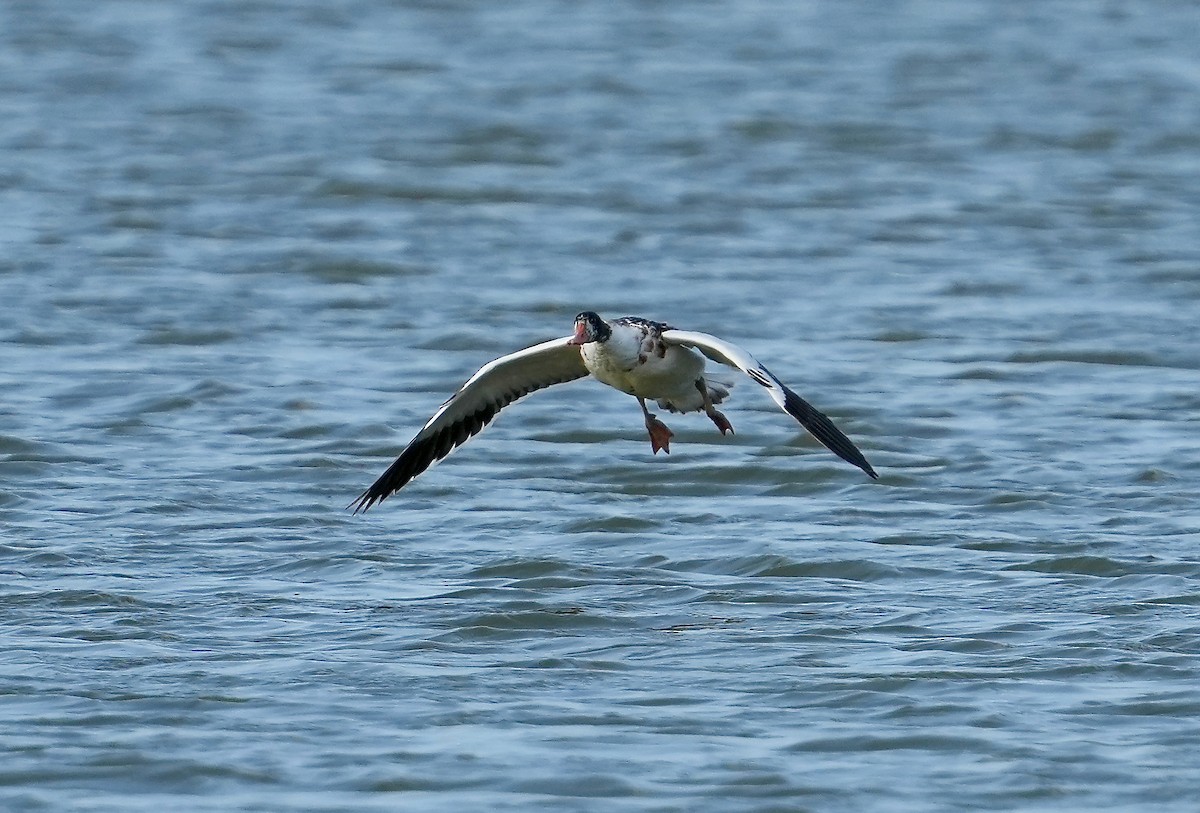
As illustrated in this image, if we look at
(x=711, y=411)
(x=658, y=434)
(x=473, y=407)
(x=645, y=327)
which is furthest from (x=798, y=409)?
(x=473, y=407)

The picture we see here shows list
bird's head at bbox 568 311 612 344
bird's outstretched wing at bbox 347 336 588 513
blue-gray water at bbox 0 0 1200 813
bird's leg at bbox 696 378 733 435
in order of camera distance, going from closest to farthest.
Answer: blue-gray water at bbox 0 0 1200 813
bird's head at bbox 568 311 612 344
bird's leg at bbox 696 378 733 435
bird's outstretched wing at bbox 347 336 588 513

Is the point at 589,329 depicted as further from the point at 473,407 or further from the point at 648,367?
the point at 473,407

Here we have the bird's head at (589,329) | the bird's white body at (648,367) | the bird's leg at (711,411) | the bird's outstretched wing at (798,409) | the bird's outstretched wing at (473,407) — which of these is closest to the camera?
the bird's outstretched wing at (798,409)

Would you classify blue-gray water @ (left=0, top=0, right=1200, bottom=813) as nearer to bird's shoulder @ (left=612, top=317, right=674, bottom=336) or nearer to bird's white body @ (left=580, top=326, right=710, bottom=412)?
bird's white body @ (left=580, top=326, right=710, bottom=412)

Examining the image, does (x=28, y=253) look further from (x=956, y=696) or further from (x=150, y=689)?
(x=956, y=696)

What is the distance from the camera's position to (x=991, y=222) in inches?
795

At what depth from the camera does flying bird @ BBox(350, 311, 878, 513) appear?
409 inches

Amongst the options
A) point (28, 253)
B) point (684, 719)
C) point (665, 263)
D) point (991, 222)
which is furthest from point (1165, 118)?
point (684, 719)

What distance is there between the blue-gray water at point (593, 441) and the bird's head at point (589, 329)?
1.18m

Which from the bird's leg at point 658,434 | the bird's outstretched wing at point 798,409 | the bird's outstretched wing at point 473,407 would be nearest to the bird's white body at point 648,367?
the bird's leg at point 658,434

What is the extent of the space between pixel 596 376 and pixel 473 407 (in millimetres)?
852

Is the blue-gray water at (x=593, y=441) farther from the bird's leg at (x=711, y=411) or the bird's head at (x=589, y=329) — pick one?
the bird's head at (x=589, y=329)

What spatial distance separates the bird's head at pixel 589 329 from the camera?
Answer: 10312mm

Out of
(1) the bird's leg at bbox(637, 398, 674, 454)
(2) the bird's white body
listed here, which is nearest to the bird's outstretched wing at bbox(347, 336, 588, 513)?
(2) the bird's white body
